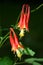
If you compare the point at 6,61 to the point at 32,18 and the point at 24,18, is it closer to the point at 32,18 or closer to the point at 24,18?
the point at 24,18

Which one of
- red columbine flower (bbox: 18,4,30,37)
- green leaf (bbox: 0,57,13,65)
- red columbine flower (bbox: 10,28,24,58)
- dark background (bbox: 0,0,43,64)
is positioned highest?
dark background (bbox: 0,0,43,64)

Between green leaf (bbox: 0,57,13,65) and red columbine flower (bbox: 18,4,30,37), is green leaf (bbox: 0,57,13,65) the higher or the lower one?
the lower one

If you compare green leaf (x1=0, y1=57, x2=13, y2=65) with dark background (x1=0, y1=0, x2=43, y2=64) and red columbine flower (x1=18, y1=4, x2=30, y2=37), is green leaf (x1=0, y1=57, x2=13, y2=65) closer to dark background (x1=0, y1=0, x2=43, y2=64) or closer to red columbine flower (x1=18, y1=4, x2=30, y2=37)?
red columbine flower (x1=18, y1=4, x2=30, y2=37)

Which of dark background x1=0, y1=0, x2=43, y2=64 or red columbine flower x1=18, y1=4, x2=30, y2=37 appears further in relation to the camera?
dark background x1=0, y1=0, x2=43, y2=64

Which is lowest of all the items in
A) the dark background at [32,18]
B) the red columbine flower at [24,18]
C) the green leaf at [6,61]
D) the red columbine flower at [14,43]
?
the green leaf at [6,61]

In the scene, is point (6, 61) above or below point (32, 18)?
below

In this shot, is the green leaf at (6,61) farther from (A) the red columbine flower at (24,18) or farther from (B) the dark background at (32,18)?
(B) the dark background at (32,18)

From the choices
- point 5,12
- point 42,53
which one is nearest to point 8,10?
point 5,12

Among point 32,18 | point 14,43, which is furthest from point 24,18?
point 32,18

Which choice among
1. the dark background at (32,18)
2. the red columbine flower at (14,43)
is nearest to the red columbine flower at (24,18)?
the red columbine flower at (14,43)

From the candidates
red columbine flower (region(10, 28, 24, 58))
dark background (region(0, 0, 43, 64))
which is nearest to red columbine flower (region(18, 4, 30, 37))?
red columbine flower (region(10, 28, 24, 58))

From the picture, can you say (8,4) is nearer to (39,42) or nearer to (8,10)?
(8,10)

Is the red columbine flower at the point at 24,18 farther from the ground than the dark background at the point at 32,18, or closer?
closer
